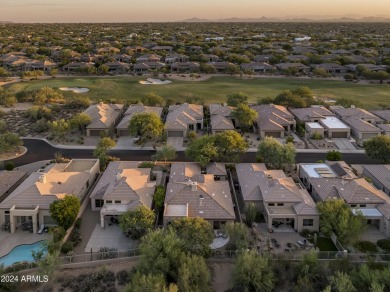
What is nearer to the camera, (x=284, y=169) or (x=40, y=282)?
(x=40, y=282)

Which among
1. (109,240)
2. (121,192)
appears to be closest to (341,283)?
(109,240)

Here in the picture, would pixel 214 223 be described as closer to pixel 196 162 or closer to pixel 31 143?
pixel 196 162

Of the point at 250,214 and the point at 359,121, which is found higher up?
the point at 359,121

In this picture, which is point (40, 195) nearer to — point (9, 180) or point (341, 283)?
point (9, 180)

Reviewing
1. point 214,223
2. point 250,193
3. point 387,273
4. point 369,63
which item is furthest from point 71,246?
point 369,63

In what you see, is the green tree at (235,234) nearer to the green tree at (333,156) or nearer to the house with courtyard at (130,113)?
the green tree at (333,156)

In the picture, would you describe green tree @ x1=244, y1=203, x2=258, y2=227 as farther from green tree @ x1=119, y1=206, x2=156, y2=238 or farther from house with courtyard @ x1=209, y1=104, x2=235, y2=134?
house with courtyard @ x1=209, y1=104, x2=235, y2=134

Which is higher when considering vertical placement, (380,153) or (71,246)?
(380,153)
